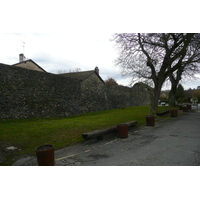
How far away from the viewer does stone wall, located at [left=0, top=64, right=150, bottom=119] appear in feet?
36.5

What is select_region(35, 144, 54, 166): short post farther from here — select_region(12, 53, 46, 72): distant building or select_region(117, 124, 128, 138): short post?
select_region(12, 53, 46, 72): distant building

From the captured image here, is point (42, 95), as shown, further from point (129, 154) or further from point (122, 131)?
point (129, 154)

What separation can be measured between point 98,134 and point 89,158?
1901mm

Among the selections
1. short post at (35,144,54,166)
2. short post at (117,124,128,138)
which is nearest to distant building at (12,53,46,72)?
short post at (117,124,128,138)

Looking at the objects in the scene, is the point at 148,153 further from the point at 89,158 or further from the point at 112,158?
the point at 89,158

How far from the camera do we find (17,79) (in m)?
11.8

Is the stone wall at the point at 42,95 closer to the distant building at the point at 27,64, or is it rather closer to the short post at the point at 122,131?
the short post at the point at 122,131

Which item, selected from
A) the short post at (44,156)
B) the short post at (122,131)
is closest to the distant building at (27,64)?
the short post at (122,131)

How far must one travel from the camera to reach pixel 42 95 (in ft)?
44.3

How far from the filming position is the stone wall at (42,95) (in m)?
11.1

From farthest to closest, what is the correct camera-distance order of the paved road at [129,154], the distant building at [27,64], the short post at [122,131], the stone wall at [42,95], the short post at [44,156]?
the distant building at [27,64]
the stone wall at [42,95]
the short post at [122,131]
the paved road at [129,154]
the short post at [44,156]

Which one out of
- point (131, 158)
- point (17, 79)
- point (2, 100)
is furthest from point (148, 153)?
point (17, 79)

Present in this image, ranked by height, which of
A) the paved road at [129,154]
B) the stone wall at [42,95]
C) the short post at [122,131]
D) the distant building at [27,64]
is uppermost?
the distant building at [27,64]

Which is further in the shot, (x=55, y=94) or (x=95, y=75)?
(x=95, y=75)
